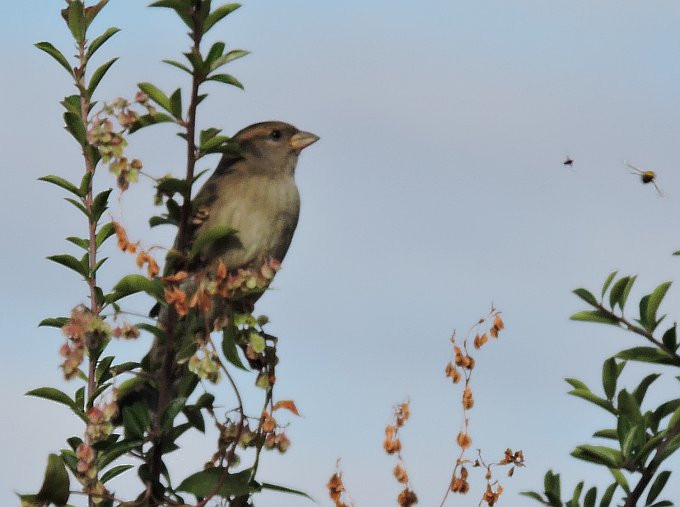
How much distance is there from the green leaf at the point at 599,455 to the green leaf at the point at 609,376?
0.26 meters

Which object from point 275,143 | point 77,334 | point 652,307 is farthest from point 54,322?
point 275,143

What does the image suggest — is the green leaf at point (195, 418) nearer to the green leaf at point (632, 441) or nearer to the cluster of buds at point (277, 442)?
the cluster of buds at point (277, 442)

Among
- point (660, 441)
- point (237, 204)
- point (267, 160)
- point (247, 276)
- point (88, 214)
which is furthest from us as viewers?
point (267, 160)

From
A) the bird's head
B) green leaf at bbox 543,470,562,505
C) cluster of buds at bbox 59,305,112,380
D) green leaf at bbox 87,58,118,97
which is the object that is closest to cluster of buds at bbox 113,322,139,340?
cluster of buds at bbox 59,305,112,380

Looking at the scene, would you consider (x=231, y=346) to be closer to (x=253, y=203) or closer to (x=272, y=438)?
(x=272, y=438)

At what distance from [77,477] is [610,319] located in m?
1.86

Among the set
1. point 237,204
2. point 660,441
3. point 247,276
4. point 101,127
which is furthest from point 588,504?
point 237,204

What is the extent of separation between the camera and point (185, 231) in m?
3.17

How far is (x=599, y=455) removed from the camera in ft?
10.2

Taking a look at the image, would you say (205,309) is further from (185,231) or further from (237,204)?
(237,204)

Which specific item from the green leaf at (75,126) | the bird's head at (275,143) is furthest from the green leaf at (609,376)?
the bird's head at (275,143)

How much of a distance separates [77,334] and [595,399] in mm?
1723

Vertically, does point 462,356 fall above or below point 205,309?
below

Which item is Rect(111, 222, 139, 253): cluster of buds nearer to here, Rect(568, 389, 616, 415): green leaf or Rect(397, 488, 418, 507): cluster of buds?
Rect(397, 488, 418, 507): cluster of buds
